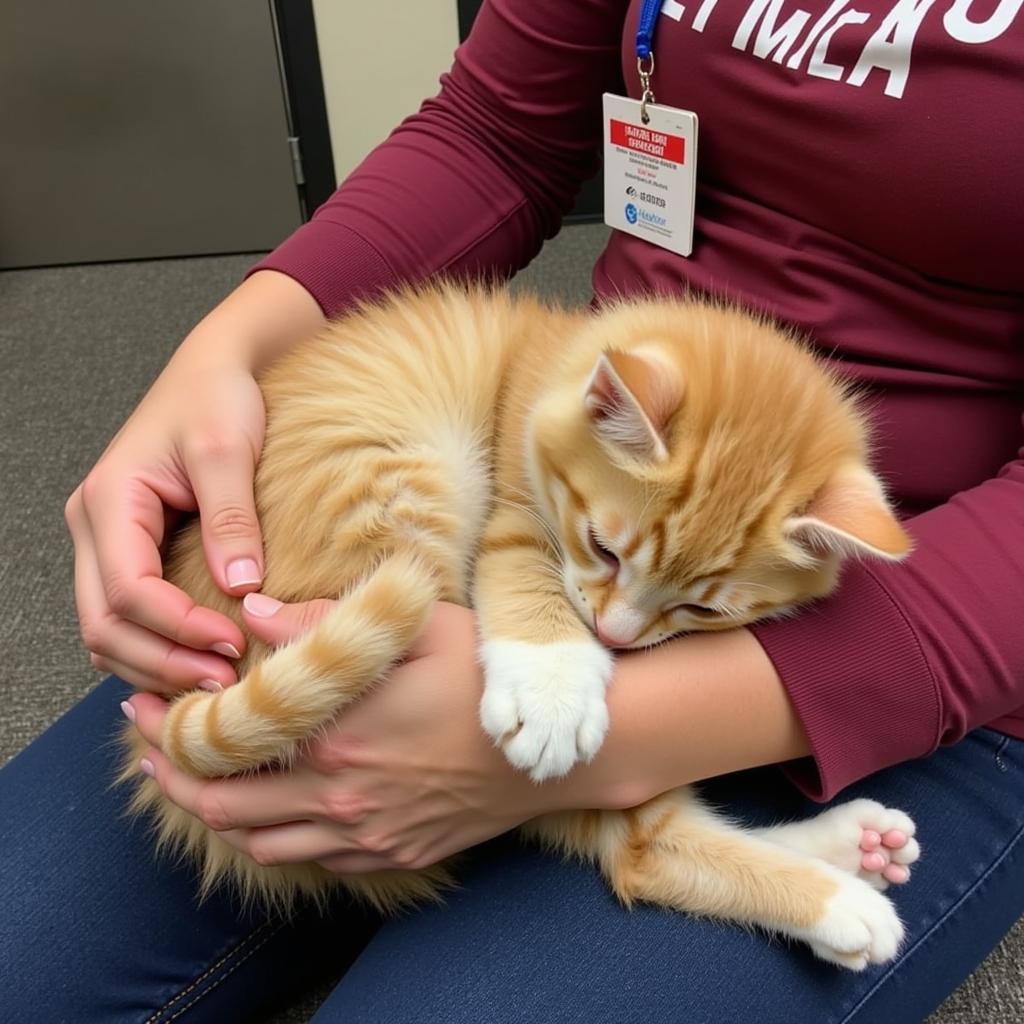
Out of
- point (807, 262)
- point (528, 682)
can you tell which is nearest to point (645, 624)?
point (528, 682)

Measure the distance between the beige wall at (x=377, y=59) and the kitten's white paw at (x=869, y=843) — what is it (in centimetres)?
270

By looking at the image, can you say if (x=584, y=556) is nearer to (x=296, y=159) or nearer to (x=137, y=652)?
(x=137, y=652)

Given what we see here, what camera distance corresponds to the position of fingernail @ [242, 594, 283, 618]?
75cm

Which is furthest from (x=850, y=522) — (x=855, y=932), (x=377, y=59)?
(x=377, y=59)

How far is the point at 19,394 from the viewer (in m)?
2.34

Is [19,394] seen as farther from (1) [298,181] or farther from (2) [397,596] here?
(2) [397,596]

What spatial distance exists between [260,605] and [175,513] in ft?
0.67

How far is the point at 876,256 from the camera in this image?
0.82 m

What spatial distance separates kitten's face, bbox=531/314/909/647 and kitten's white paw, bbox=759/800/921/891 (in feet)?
0.62

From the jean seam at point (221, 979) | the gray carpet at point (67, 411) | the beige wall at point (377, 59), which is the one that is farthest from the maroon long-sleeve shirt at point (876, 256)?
the beige wall at point (377, 59)

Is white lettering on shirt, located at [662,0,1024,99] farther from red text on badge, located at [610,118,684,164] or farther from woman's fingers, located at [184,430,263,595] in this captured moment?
woman's fingers, located at [184,430,263,595]

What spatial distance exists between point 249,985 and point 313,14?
2.79 metres

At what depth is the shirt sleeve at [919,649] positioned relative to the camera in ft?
2.32

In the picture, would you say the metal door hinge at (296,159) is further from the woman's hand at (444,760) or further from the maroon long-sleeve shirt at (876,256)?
the woman's hand at (444,760)
